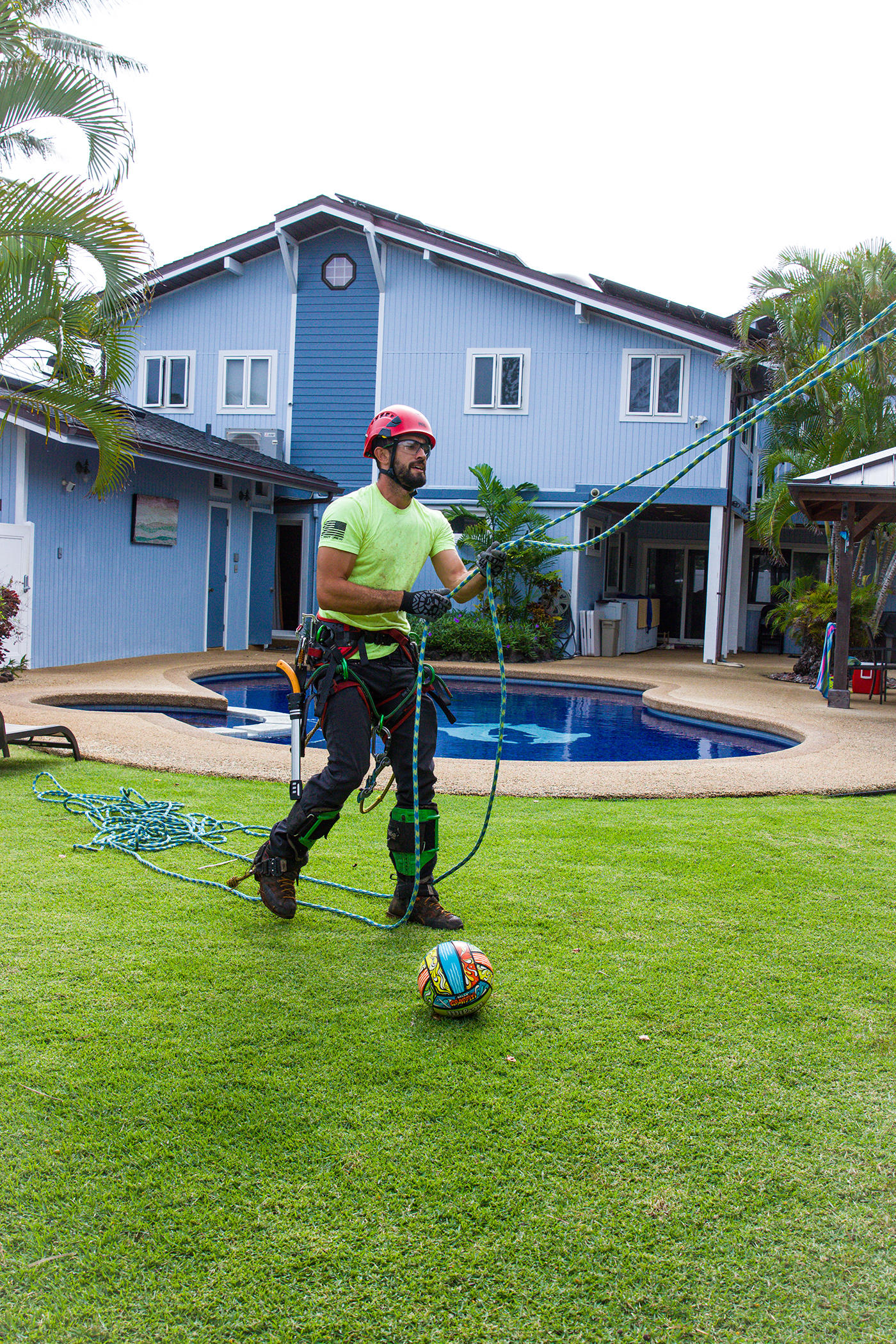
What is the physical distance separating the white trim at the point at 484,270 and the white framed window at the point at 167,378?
1619mm

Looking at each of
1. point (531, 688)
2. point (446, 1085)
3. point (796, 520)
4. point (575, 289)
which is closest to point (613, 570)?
point (796, 520)

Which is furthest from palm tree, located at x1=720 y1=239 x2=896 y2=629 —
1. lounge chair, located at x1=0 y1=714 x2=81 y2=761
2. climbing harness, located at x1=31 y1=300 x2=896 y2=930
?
climbing harness, located at x1=31 y1=300 x2=896 y2=930

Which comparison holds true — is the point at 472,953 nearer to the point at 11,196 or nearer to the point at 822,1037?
the point at 822,1037

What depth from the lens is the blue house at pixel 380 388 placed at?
18.6 m

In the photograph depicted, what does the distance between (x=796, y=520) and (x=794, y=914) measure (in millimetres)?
20430

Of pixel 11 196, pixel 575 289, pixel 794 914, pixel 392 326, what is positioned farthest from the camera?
pixel 392 326

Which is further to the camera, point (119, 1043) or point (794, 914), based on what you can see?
point (794, 914)

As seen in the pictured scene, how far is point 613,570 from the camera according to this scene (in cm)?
2395

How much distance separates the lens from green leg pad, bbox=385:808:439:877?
4.12 m

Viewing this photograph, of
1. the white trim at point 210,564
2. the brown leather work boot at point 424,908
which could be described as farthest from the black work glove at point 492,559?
the white trim at point 210,564

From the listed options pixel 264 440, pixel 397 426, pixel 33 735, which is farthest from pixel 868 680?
pixel 264 440

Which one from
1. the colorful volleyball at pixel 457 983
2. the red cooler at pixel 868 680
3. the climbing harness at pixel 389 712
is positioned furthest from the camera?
the red cooler at pixel 868 680

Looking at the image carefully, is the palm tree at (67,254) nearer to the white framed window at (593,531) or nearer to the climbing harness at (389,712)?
the climbing harness at (389,712)

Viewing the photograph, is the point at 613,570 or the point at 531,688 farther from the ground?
the point at 613,570
